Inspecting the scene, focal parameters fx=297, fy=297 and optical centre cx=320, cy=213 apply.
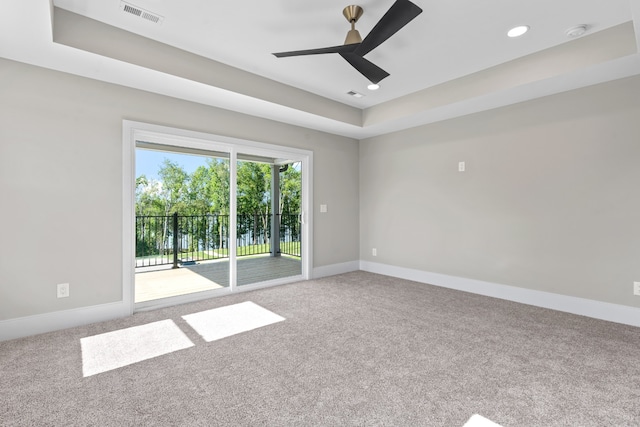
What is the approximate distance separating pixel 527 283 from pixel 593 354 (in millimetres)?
1365

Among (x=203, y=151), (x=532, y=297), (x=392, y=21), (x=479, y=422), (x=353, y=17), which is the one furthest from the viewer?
(x=203, y=151)

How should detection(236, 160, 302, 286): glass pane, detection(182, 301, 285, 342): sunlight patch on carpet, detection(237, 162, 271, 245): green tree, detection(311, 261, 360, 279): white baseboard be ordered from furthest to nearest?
detection(311, 261, 360, 279): white baseboard < detection(236, 160, 302, 286): glass pane < detection(237, 162, 271, 245): green tree < detection(182, 301, 285, 342): sunlight patch on carpet

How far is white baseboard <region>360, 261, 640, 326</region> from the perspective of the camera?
295cm

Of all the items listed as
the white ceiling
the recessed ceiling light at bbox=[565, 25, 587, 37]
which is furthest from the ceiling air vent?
the recessed ceiling light at bbox=[565, 25, 587, 37]

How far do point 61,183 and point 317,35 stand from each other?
2765mm

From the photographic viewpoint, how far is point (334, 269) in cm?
511

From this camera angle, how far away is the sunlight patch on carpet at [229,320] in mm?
2721

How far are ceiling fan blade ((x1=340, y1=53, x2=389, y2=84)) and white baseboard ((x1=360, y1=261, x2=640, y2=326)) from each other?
3.02 m

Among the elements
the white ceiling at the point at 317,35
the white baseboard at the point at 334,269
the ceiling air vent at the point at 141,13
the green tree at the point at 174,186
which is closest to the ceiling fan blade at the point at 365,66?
the white ceiling at the point at 317,35

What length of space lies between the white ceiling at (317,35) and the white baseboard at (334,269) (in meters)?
2.67

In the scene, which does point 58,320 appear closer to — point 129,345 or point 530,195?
point 129,345

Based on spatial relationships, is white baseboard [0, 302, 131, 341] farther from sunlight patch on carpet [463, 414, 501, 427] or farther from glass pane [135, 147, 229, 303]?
sunlight patch on carpet [463, 414, 501, 427]

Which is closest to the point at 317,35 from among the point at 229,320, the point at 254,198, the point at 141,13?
the point at 141,13

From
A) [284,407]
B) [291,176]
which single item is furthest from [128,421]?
[291,176]
